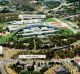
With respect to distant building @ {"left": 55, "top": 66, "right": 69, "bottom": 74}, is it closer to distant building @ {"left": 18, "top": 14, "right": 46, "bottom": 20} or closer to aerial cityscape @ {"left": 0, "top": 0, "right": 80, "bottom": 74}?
aerial cityscape @ {"left": 0, "top": 0, "right": 80, "bottom": 74}

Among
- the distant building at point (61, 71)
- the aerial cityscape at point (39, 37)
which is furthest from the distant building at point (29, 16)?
the distant building at point (61, 71)

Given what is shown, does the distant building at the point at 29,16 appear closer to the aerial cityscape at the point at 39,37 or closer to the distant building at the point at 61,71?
the aerial cityscape at the point at 39,37

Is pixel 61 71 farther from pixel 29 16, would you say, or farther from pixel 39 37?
pixel 29 16

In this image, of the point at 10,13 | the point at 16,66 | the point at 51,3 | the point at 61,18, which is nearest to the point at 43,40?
the point at 16,66

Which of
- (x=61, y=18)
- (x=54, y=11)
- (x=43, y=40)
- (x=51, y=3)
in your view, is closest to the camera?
(x=43, y=40)

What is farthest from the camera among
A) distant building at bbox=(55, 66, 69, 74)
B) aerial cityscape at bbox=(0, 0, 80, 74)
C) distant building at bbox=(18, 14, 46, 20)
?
distant building at bbox=(18, 14, 46, 20)

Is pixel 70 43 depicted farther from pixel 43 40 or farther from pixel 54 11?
pixel 54 11

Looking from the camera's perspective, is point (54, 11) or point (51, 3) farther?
point (51, 3)

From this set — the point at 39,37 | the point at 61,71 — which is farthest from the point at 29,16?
the point at 61,71

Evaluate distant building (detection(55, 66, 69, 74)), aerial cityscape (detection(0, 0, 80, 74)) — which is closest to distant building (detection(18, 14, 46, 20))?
aerial cityscape (detection(0, 0, 80, 74))
